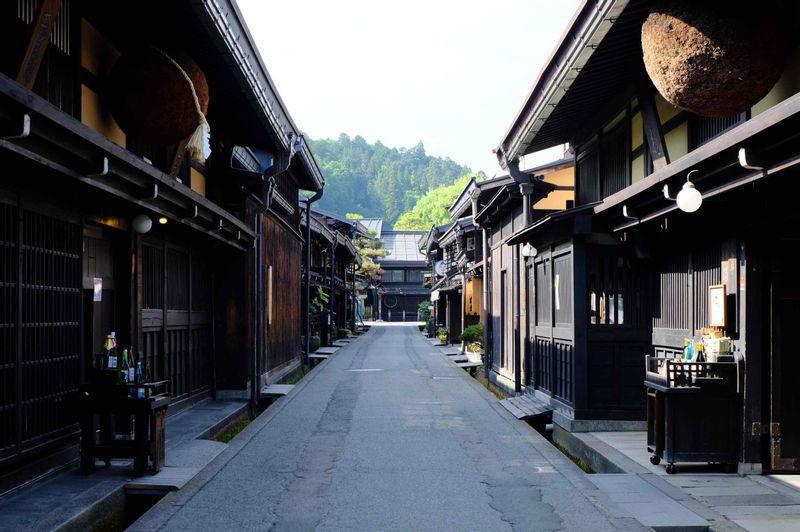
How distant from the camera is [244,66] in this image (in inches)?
424

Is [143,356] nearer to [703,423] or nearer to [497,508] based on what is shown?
[497,508]

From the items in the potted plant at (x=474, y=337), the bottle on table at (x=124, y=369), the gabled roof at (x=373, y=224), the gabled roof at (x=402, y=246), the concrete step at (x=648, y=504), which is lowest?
the concrete step at (x=648, y=504)

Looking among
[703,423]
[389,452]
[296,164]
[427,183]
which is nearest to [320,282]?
[296,164]

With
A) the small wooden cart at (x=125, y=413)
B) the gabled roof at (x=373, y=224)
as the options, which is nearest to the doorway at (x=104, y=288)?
the small wooden cart at (x=125, y=413)

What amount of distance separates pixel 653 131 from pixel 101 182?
24.1ft

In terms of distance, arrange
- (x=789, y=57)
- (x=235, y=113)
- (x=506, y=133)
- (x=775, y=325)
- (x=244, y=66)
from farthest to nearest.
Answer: (x=506, y=133)
(x=235, y=113)
(x=244, y=66)
(x=775, y=325)
(x=789, y=57)

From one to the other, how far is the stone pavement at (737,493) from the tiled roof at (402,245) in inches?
3113

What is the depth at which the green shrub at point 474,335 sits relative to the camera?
31.8 m

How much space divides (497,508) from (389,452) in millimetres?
3643

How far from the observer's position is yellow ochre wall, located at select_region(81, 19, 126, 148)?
1004cm

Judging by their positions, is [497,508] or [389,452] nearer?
[497,508]

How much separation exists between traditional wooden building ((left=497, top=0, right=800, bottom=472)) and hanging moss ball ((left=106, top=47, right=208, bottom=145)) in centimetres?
493

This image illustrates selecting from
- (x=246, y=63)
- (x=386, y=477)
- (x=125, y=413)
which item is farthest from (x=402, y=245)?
(x=125, y=413)

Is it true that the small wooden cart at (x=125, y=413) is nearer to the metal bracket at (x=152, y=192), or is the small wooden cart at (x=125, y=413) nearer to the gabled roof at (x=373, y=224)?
the metal bracket at (x=152, y=192)
